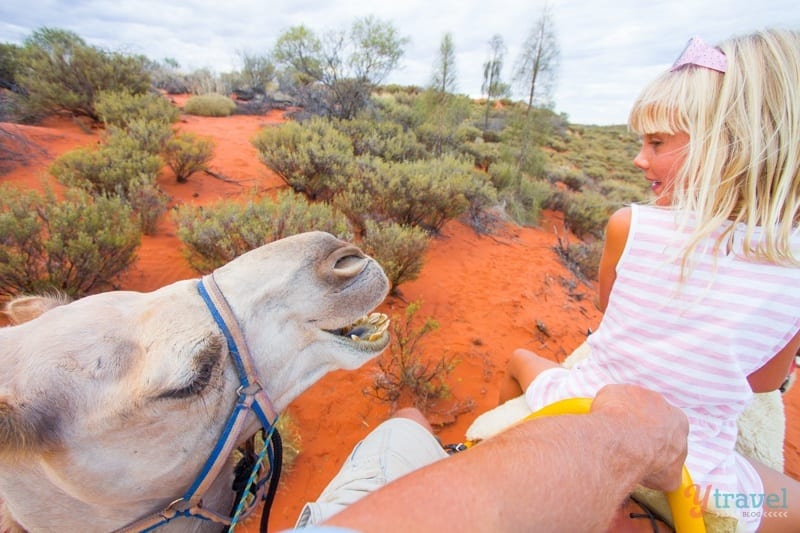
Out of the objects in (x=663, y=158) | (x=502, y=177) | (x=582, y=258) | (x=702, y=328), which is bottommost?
(x=582, y=258)

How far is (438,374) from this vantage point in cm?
333

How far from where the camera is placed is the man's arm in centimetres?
63

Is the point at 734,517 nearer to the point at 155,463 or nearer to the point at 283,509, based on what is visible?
the point at 155,463

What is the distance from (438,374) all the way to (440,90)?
10.3 metres

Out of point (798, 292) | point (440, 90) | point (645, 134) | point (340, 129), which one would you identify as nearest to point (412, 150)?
point (340, 129)

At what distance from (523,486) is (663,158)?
4.15ft

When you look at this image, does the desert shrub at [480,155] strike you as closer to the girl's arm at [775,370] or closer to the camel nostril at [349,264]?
the camel nostril at [349,264]

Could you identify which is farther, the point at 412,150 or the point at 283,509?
the point at 412,150

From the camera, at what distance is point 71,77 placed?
8859 millimetres

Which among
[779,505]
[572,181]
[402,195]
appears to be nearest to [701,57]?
[779,505]

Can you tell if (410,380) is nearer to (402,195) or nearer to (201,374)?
(201,374)

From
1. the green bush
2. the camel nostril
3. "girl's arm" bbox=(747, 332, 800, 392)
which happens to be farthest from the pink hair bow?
the green bush

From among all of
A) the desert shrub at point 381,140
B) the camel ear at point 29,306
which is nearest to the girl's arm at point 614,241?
the camel ear at point 29,306

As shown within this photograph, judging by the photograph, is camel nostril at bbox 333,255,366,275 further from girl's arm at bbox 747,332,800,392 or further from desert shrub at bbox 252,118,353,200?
desert shrub at bbox 252,118,353,200
